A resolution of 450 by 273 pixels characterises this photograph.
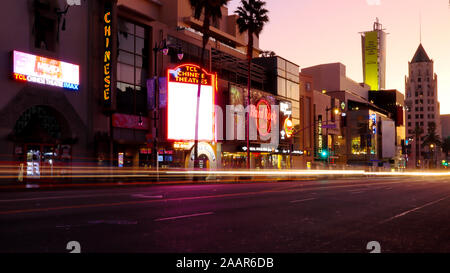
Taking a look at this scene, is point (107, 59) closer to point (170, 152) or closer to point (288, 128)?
point (170, 152)

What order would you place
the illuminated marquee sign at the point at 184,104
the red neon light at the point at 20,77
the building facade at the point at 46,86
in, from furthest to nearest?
the illuminated marquee sign at the point at 184,104 < the building facade at the point at 46,86 < the red neon light at the point at 20,77

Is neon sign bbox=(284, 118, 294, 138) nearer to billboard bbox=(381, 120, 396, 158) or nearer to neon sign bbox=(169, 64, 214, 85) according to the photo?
neon sign bbox=(169, 64, 214, 85)

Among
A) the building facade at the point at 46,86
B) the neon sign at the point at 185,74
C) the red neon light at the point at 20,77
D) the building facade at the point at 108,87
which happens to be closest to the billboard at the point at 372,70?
the building facade at the point at 108,87

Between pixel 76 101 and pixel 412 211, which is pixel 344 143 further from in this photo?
pixel 412 211

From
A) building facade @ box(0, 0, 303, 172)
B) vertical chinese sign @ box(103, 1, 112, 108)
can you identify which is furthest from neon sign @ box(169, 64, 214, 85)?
vertical chinese sign @ box(103, 1, 112, 108)

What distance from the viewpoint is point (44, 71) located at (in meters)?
30.0

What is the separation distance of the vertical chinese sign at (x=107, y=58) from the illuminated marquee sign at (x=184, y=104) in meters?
7.82

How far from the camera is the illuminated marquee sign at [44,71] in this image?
28369 millimetres

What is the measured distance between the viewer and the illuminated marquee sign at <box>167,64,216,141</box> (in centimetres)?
4131

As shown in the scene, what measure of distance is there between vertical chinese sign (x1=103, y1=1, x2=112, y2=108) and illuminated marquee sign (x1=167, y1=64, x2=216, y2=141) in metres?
7.82

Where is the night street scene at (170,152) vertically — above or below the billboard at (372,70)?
below

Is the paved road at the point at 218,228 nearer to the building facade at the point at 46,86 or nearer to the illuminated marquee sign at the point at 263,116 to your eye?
the building facade at the point at 46,86
